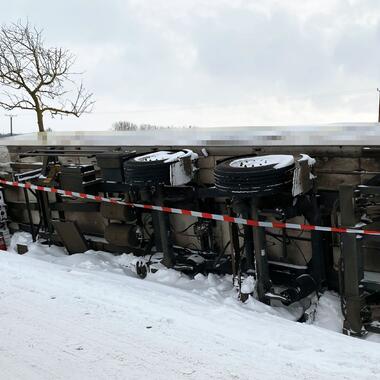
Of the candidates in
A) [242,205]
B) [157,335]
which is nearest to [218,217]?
[242,205]

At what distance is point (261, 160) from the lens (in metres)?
4.63

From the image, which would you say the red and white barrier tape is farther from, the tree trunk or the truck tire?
the tree trunk

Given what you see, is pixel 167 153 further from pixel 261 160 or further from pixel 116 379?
pixel 116 379

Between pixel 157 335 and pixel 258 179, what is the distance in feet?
5.52

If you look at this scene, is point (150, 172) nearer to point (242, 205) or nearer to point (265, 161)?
point (242, 205)

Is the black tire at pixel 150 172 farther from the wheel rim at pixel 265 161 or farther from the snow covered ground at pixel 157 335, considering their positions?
the snow covered ground at pixel 157 335

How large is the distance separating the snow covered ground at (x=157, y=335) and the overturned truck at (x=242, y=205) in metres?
0.40

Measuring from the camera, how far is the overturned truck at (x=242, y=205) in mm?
4188

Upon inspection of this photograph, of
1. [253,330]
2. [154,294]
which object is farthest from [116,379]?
[154,294]

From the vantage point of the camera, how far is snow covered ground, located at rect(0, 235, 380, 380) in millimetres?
3201

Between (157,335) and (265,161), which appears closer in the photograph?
(157,335)

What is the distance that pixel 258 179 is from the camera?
4.17m

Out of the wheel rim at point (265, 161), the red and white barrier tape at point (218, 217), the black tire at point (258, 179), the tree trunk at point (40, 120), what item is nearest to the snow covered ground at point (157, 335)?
the red and white barrier tape at point (218, 217)

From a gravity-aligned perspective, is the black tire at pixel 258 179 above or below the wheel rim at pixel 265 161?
below
